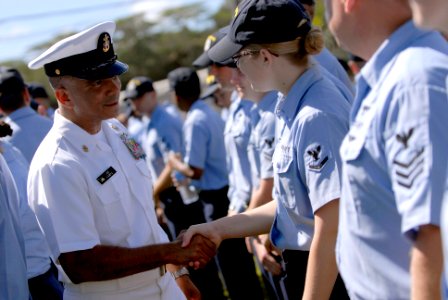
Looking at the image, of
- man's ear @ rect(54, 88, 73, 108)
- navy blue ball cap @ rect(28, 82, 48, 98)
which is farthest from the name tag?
navy blue ball cap @ rect(28, 82, 48, 98)

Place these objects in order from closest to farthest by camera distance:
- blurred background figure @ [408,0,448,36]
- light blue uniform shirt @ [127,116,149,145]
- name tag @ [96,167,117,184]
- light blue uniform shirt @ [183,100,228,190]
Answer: blurred background figure @ [408,0,448,36], name tag @ [96,167,117,184], light blue uniform shirt @ [183,100,228,190], light blue uniform shirt @ [127,116,149,145]

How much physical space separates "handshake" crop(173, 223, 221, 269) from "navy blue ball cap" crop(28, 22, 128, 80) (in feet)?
2.67

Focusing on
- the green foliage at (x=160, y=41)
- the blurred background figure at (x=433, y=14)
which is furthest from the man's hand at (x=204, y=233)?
the green foliage at (x=160, y=41)

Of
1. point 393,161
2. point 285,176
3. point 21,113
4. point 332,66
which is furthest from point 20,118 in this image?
point 393,161

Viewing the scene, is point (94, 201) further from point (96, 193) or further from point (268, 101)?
point (268, 101)

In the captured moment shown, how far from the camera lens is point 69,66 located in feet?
9.58

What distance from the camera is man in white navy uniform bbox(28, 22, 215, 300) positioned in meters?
2.66

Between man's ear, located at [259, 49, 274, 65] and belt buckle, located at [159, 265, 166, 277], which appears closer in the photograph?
man's ear, located at [259, 49, 274, 65]

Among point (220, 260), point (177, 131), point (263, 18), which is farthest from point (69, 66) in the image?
point (177, 131)

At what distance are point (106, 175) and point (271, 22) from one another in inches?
37.6

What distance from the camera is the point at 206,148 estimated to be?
244 inches

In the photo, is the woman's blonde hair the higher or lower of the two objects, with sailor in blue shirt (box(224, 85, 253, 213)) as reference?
higher

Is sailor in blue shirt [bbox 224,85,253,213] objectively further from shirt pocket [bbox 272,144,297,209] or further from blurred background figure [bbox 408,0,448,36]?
blurred background figure [bbox 408,0,448,36]

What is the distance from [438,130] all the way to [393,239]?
1.12ft
